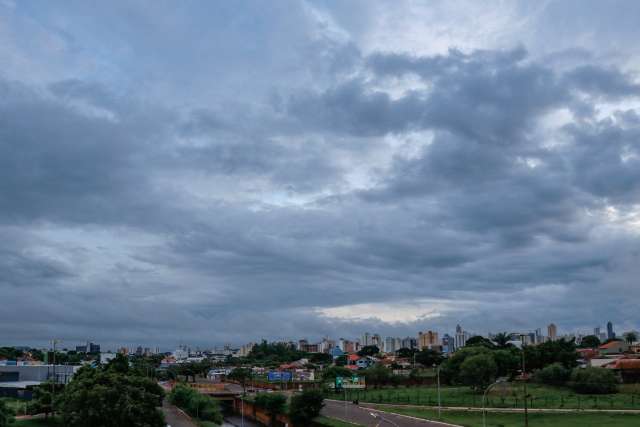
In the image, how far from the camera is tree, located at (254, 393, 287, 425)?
370 feet

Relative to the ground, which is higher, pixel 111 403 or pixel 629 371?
pixel 629 371

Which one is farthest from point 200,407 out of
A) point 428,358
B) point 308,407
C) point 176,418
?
point 428,358

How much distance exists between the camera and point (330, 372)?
162 meters

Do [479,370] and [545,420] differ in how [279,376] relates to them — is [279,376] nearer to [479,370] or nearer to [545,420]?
[479,370]

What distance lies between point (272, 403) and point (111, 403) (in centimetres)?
5037

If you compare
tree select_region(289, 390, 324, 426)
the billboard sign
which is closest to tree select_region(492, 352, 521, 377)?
tree select_region(289, 390, 324, 426)

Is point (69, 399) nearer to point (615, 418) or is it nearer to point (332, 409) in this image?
point (332, 409)

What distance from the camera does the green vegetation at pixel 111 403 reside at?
67.0m

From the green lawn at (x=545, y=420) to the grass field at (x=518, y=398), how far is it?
611cm

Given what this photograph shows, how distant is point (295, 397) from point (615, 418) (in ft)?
151

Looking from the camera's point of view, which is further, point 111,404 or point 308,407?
point 308,407

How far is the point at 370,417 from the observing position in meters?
89.5

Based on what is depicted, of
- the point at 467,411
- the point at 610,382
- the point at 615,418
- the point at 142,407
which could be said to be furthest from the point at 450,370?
the point at 142,407

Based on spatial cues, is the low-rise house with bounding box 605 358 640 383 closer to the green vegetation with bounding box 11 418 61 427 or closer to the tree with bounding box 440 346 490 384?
the tree with bounding box 440 346 490 384
